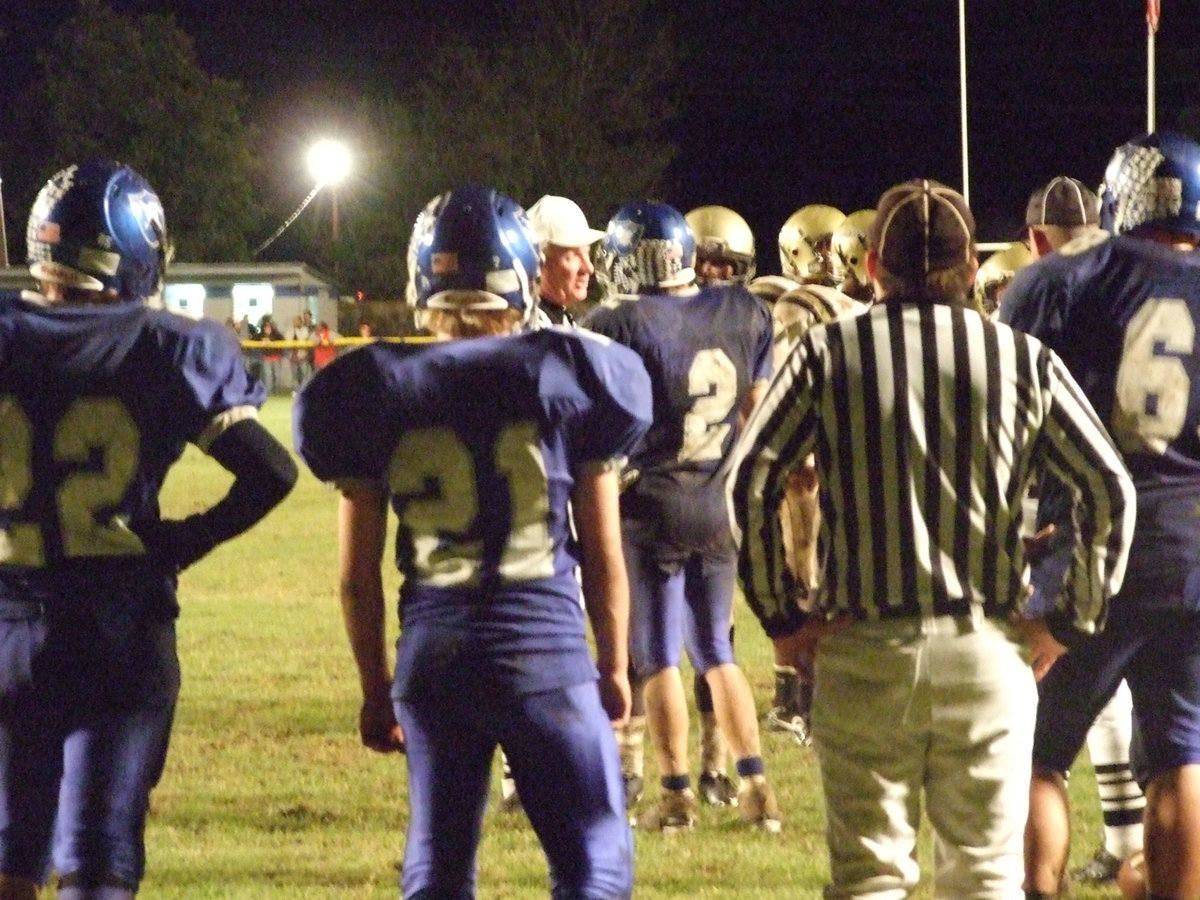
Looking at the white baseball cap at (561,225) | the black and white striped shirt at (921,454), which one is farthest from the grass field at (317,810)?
the white baseball cap at (561,225)

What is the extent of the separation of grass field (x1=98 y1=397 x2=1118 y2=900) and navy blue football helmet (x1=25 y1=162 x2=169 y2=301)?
2.87 ft

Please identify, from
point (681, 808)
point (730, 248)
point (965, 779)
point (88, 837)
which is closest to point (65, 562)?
point (88, 837)

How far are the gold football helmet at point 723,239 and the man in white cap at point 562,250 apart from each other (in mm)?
1306

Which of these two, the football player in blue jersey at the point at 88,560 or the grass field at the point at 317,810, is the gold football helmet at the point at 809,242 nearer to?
the grass field at the point at 317,810

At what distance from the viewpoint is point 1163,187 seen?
14.7 feet

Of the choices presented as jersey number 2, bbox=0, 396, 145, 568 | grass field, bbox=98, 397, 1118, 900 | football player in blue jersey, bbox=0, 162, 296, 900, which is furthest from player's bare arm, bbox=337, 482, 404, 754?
grass field, bbox=98, 397, 1118, 900

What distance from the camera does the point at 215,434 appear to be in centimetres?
393

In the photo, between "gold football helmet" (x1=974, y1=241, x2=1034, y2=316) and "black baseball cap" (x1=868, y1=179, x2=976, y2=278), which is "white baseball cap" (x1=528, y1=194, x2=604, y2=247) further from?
"gold football helmet" (x1=974, y1=241, x2=1034, y2=316)

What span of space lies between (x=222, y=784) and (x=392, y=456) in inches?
141

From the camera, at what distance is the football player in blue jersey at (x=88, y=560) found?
3.79m

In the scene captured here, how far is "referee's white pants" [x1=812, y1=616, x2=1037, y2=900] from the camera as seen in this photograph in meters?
3.81

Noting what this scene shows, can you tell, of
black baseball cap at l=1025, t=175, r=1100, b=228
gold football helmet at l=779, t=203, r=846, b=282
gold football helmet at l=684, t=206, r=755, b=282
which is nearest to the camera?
black baseball cap at l=1025, t=175, r=1100, b=228

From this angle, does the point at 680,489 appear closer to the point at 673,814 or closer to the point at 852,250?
the point at 673,814

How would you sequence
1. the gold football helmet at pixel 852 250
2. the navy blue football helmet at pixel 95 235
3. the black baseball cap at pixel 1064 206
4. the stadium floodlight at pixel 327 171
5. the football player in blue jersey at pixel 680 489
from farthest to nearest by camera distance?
the stadium floodlight at pixel 327 171 < the gold football helmet at pixel 852 250 < the football player in blue jersey at pixel 680 489 < the black baseball cap at pixel 1064 206 < the navy blue football helmet at pixel 95 235
